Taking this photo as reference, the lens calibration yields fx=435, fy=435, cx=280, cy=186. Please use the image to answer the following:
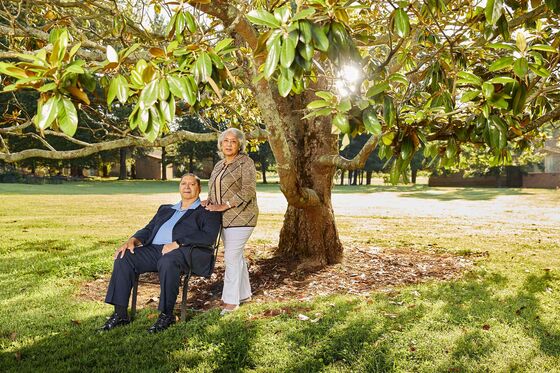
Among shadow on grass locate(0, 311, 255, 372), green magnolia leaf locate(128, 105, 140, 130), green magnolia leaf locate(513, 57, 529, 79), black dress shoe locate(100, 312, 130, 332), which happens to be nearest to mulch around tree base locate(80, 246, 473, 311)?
black dress shoe locate(100, 312, 130, 332)

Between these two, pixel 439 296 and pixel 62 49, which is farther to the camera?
pixel 439 296

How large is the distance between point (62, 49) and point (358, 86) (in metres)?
1.73

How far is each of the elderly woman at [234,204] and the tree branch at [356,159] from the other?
4.91 ft

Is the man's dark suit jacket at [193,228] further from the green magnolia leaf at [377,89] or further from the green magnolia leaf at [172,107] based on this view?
the green magnolia leaf at [172,107]

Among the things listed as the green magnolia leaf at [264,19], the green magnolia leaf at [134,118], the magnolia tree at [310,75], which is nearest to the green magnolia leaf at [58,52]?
the magnolia tree at [310,75]

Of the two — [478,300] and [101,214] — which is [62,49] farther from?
[101,214]

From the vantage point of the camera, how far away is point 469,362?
366cm

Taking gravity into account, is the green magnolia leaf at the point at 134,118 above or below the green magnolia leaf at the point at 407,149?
above

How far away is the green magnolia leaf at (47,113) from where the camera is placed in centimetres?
156

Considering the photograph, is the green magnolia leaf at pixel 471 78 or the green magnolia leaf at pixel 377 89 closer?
the green magnolia leaf at pixel 377 89

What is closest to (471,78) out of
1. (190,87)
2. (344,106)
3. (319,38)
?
(344,106)

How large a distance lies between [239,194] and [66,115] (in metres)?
3.38

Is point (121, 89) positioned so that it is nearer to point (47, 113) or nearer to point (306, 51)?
point (47, 113)

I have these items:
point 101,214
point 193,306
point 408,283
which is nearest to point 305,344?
point 193,306
